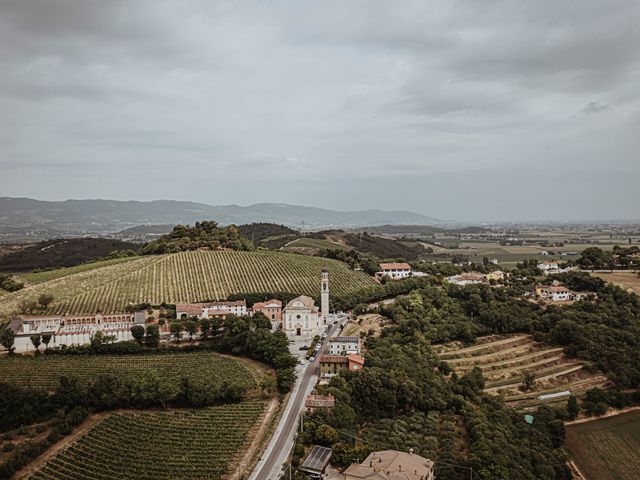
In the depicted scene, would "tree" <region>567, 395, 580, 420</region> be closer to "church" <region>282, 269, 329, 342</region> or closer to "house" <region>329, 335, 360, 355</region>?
"house" <region>329, 335, 360, 355</region>

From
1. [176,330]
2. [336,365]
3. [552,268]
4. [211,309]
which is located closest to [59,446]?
[176,330]

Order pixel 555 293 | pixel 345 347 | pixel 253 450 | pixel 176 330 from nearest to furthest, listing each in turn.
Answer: pixel 253 450, pixel 345 347, pixel 176 330, pixel 555 293

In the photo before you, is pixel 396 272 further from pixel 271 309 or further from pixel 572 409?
pixel 572 409

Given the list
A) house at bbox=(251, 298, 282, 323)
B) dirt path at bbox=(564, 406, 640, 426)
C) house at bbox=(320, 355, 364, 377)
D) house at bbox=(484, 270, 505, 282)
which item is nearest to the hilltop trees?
Answer: house at bbox=(251, 298, 282, 323)

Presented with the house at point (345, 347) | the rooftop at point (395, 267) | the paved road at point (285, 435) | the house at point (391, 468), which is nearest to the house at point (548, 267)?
the rooftop at point (395, 267)

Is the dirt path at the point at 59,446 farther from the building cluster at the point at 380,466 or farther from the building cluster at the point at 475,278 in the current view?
the building cluster at the point at 475,278

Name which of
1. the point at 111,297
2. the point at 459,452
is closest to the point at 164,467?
the point at 459,452
